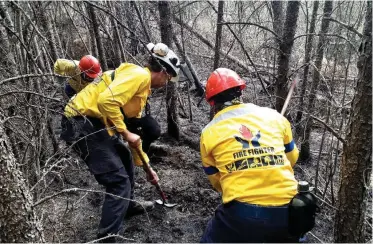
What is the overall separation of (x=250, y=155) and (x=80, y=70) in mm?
2720

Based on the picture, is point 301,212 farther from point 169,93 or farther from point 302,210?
point 169,93

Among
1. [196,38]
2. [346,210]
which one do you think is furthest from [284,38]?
[196,38]

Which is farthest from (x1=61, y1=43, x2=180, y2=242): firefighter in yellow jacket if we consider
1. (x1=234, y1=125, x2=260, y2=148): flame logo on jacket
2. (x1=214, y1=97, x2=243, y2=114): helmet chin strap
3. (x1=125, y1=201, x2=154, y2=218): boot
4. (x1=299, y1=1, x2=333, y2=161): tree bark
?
(x1=299, y1=1, x2=333, y2=161): tree bark

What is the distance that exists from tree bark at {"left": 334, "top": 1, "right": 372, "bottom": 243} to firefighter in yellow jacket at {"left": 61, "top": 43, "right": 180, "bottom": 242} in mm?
1659

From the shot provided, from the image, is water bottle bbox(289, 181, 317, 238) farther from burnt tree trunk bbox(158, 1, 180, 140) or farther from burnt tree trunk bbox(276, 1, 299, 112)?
burnt tree trunk bbox(158, 1, 180, 140)

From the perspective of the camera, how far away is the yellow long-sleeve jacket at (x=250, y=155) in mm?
2254

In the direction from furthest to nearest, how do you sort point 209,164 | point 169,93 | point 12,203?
point 169,93, point 209,164, point 12,203

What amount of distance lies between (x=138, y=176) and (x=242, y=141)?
8.47 ft

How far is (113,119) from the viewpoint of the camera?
3.02m

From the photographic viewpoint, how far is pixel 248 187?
2256 mm

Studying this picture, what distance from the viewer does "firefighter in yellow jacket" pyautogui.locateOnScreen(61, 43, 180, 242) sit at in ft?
9.89

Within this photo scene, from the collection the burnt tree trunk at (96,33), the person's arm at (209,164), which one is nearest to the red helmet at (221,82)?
the person's arm at (209,164)

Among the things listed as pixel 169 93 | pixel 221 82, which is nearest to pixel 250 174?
pixel 221 82

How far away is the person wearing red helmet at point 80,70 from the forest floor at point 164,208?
42.3 inches
